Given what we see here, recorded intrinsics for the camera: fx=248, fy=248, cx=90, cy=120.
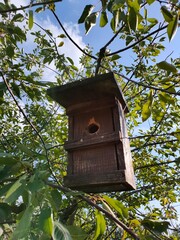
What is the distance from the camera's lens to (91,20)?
4.36 ft

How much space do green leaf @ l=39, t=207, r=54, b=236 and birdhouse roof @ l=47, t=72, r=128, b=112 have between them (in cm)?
102

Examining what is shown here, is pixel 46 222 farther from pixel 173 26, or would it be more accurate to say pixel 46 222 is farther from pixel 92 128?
pixel 92 128

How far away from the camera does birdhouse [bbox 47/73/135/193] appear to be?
4.76 feet

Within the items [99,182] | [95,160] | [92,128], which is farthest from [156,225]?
[92,128]

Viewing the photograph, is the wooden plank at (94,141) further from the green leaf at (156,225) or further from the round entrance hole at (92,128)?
the green leaf at (156,225)

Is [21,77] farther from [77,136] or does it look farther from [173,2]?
[173,2]

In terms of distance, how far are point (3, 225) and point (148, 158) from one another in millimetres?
3200

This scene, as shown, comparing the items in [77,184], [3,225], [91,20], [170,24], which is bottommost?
[3,225]

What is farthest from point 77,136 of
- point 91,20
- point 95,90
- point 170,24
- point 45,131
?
point 45,131

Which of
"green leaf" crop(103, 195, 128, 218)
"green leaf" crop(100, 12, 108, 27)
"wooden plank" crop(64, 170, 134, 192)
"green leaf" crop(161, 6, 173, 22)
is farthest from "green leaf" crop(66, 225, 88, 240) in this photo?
"green leaf" crop(100, 12, 108, 27)

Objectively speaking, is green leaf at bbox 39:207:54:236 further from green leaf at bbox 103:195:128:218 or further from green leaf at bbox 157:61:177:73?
green leaf at bbox 157:61:177:73

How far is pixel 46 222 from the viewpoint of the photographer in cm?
70

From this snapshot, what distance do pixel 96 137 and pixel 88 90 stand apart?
34 cm

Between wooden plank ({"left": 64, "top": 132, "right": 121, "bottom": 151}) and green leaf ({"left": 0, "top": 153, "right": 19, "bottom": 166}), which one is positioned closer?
green leaf ({"left": 0, "top": 153, "right": 19, "bottom": 166})
